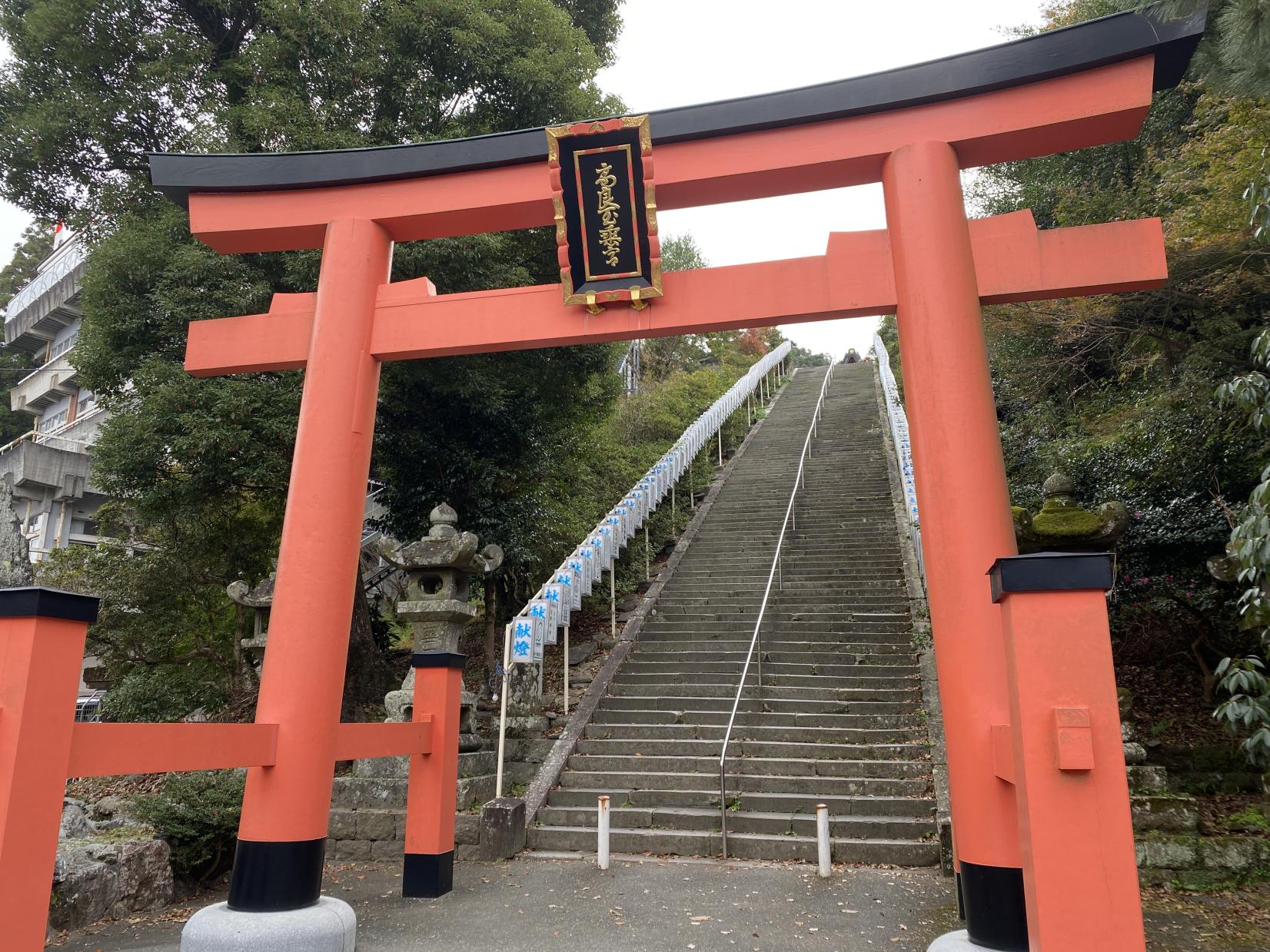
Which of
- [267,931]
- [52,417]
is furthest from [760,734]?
[52,417]

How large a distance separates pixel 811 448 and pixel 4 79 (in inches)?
609

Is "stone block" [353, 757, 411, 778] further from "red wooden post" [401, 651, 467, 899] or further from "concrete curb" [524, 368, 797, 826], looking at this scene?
"red wooden post" [401, 651, 467, 899]

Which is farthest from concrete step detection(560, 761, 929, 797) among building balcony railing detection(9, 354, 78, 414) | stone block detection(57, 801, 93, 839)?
building balcony railing detection(9, 354, 78, 414)

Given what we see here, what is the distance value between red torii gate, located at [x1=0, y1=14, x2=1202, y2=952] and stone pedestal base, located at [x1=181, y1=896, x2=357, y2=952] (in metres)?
0.12

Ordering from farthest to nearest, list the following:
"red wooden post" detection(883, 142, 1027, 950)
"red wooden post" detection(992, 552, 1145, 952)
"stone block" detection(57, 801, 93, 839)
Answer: "stone block" detection(57, 801, 93, 839)
"red wooden post" detection(883, 142, 1027, 950)
"red wooden post" detection(992, 552, 1145, 952)

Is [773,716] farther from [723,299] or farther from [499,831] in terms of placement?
[723,299]

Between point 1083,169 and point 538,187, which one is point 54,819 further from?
point 1083,169

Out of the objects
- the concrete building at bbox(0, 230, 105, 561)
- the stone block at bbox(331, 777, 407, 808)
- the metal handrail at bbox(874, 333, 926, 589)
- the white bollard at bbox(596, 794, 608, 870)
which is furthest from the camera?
the concrete building at bbox(0, 230, 105, 561)

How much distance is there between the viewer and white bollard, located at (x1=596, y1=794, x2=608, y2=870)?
6414 mm

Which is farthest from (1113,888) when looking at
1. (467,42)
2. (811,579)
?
(467,42)

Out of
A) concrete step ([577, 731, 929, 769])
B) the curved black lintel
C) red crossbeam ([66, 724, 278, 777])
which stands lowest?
concrete step ([577, 731, 929, 769])

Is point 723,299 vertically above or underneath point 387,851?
above

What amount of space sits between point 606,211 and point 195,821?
5288 millimetres

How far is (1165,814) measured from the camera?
5.73m
